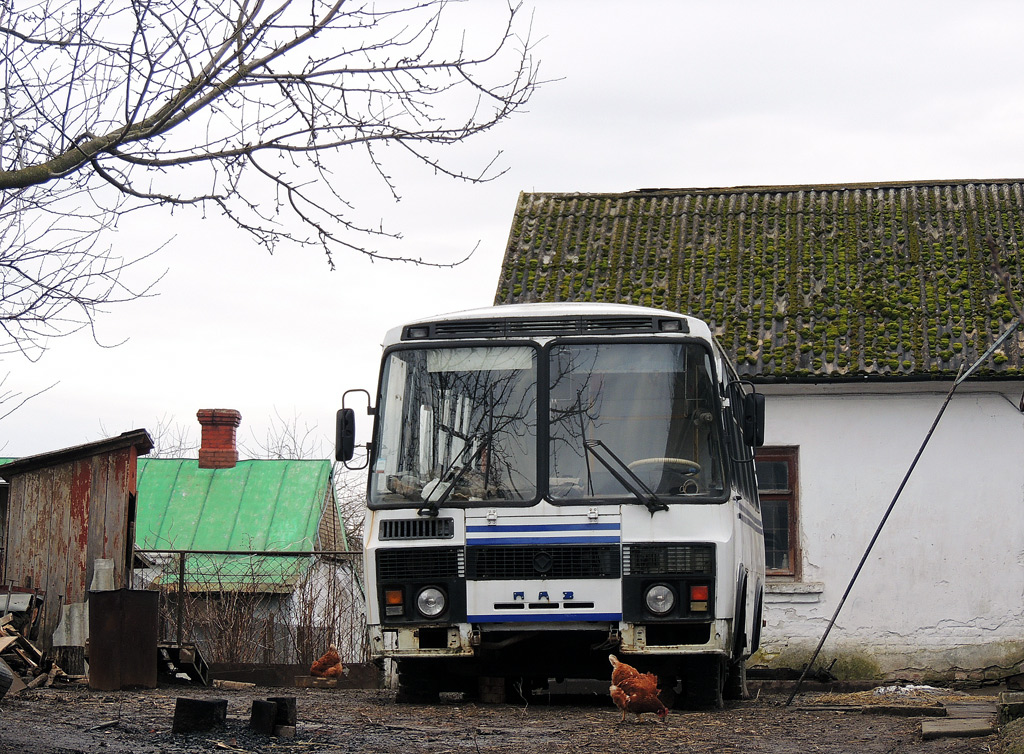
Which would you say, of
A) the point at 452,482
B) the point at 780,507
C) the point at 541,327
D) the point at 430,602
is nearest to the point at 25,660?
the point at 430,602

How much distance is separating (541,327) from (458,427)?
0.93 meters

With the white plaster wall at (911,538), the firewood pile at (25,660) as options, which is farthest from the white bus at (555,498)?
the white plaster wall at (911,538)

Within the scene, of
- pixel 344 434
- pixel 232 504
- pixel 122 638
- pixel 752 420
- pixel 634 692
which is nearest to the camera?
pixel 634 692

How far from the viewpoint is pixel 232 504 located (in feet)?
88.4

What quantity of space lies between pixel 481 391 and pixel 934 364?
7781 mm

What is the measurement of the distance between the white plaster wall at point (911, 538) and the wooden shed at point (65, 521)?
7.28m

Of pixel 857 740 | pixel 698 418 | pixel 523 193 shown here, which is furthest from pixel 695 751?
pixel 523 193

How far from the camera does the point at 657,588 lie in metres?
9.11

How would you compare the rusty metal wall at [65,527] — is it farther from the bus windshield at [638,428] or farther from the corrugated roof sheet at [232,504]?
the corrugated roof sheet at [232,504]

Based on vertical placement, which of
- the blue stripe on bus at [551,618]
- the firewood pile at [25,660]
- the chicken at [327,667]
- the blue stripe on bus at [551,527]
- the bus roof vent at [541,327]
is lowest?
the chicken at [327,667]

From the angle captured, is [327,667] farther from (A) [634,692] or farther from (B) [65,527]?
(A) [634,692]

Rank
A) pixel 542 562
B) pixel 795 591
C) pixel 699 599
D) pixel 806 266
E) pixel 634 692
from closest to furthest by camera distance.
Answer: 1. pixel 634 692
2. pixel 699 599
3. pixel 542 562
4. pixel 795 591
5. pixel 806 266

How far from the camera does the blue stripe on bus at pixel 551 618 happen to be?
911cm

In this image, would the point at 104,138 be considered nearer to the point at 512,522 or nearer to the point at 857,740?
the point at 512,522
